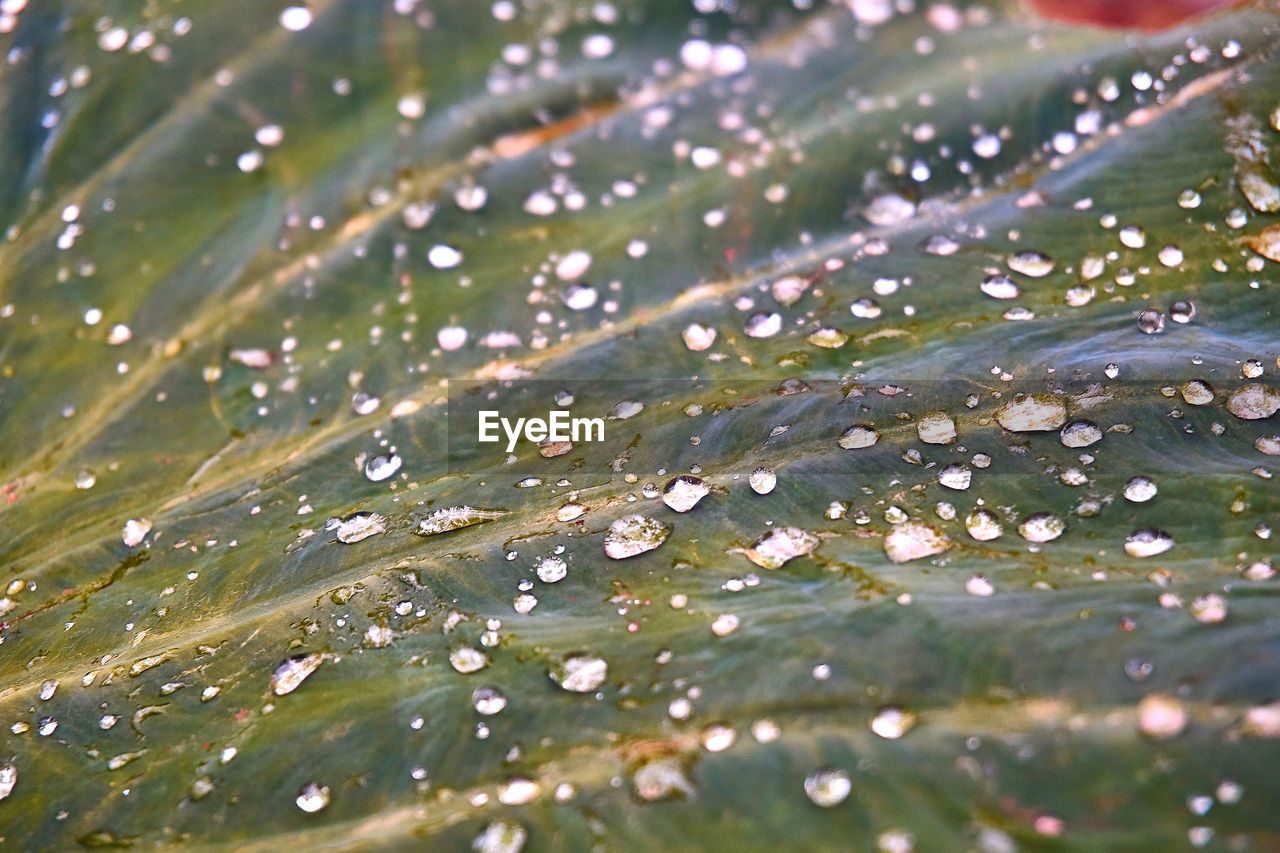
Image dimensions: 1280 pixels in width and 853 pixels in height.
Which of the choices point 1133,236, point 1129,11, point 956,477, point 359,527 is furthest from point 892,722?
point 1129,11

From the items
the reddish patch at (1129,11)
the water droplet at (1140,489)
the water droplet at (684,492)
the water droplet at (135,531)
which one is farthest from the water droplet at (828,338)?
the water droplet at (135,531)

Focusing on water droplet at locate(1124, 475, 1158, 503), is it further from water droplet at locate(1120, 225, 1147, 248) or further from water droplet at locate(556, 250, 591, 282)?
water droplet at locate(556, 250, 591, 282)

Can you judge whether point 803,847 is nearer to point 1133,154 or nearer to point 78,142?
point 1133,154

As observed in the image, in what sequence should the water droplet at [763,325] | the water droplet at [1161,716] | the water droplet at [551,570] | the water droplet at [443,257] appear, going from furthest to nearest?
the water droplet at [443,257] < the water droplet at [763,325] < the water droplet at [551,570] < the water droplet at [1161,716]

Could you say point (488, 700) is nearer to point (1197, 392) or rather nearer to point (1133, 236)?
point (1197, 392)

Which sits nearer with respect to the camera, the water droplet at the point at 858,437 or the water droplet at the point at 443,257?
the water droplet at the point at 858,437

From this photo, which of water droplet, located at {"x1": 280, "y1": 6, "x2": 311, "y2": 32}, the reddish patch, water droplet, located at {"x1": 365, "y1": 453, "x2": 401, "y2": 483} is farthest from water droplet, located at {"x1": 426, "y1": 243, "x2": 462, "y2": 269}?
the reddish patch

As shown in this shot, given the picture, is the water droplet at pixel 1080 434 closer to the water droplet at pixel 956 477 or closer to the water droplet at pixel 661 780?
→ the water droplet at pixel 956 477
